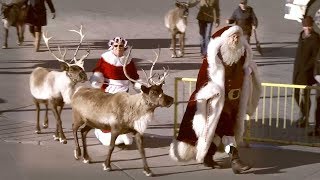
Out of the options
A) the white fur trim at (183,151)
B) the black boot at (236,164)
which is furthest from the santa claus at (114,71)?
the black boot at (236,164)

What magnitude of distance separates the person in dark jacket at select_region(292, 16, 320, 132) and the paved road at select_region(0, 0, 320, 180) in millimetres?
1338

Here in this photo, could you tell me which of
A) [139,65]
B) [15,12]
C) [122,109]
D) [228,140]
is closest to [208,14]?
[139,65]

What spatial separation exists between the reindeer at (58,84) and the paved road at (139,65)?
0.50 meters

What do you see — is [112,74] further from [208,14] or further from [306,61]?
[208,14]

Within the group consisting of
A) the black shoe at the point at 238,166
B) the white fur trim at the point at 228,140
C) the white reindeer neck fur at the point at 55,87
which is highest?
the white reindeer neck fur at the point at 55,87

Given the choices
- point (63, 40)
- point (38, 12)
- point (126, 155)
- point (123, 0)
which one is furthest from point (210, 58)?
point (123, 0)

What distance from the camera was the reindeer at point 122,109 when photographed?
31.1 feet

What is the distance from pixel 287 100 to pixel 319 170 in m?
4.13

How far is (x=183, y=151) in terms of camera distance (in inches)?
396

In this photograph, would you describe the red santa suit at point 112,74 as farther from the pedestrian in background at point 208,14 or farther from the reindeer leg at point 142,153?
the pedestrian in background at point 208,14

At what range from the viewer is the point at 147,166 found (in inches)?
383

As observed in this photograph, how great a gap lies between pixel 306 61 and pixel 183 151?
3191mm

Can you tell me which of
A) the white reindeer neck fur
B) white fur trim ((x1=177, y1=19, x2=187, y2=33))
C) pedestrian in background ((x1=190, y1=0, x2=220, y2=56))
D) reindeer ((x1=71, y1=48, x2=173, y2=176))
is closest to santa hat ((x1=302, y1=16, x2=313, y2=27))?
reindeer ((x1=71, y1=48, x2=173, y2=176))

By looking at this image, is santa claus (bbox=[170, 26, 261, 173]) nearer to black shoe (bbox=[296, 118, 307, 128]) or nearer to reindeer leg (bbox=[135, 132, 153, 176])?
reindeer leg (bbox=[135, 132, 153, 176])
